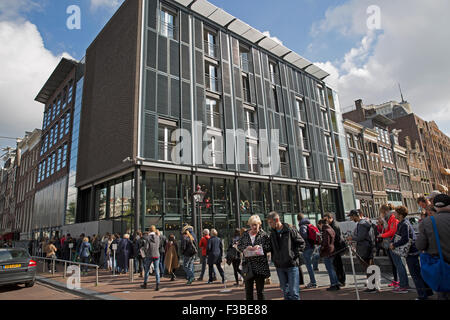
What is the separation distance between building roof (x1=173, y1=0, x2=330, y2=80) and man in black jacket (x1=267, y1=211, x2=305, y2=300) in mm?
21154

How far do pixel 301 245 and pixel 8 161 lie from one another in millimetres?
67666

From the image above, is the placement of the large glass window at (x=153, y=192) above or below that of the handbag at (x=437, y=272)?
above

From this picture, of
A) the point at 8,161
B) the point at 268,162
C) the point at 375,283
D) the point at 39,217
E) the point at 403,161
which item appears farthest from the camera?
the point at 8,161

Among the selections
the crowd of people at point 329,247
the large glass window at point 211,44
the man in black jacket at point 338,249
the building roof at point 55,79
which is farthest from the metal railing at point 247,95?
the man in black jacket at point 338,249

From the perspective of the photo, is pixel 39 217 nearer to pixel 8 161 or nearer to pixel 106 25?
pixel 106 25

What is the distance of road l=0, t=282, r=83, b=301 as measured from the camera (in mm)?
8391

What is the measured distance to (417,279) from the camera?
209 inches

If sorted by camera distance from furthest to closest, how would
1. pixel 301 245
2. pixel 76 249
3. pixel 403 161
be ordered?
pixel 403 161 → pixel 76 249 → pixel 301 245

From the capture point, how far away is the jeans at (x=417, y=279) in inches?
204

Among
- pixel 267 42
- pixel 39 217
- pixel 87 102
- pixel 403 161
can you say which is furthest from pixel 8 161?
pixel 403 161

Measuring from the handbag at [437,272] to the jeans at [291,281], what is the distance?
1.84 meters

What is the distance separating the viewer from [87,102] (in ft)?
81.8

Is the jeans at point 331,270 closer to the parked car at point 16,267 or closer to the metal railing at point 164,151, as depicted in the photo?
the parked car at point 16,267

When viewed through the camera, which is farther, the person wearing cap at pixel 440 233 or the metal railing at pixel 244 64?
the metal railing at pixel 244 64
